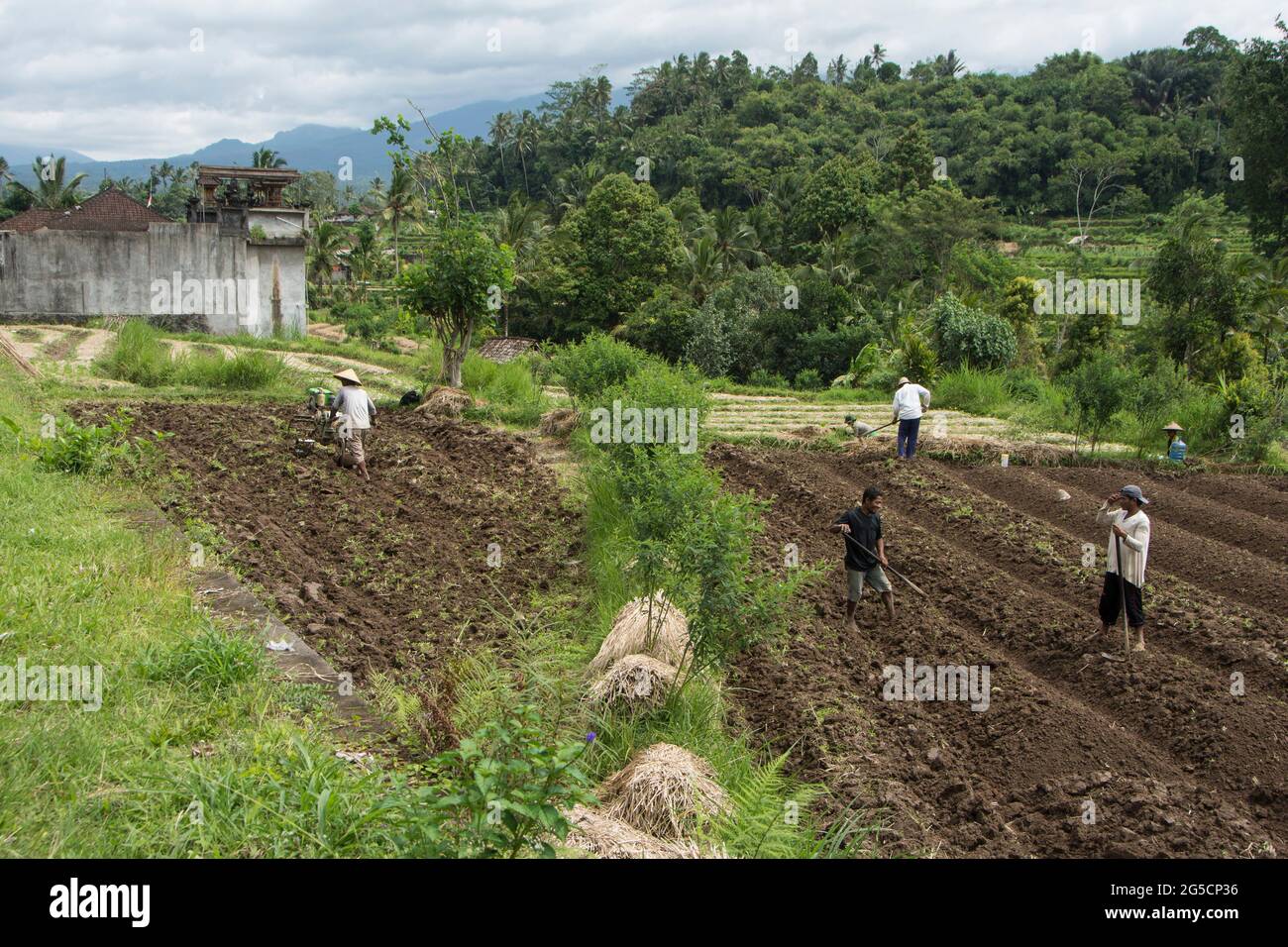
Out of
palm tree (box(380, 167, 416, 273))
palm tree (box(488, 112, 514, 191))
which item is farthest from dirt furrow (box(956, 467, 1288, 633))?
palm tree (box(488, 112, 514, 191))

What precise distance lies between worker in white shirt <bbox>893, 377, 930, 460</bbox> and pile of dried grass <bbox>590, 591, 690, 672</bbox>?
771 cm

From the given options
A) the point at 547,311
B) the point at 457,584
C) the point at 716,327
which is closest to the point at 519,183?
the point at 547,311

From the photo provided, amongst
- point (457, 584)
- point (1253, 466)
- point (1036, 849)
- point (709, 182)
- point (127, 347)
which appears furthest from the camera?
point (709, 182)

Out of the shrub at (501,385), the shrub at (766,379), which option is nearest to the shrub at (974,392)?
the shrub at (766,379)

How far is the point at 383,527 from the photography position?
1110 centimetres

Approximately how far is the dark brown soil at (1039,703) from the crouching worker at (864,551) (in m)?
0.24

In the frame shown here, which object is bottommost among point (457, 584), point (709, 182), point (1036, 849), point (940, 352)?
point (1036, 849)

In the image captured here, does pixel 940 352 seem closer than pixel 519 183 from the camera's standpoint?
Yes

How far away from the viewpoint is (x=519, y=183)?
2857 inches

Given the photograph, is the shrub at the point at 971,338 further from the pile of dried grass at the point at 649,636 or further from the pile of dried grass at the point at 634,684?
the pile of dried grass at the point at 634,684

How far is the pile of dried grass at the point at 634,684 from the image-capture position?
7.03 metres

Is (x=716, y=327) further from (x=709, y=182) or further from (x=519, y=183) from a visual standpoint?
(x=519, y=183)

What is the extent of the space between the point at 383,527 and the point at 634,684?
4.82 m

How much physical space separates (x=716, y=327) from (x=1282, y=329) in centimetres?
1317
